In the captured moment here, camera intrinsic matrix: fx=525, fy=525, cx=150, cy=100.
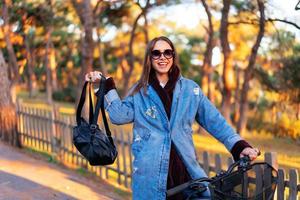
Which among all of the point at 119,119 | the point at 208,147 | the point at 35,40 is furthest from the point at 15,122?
the point at 35,40

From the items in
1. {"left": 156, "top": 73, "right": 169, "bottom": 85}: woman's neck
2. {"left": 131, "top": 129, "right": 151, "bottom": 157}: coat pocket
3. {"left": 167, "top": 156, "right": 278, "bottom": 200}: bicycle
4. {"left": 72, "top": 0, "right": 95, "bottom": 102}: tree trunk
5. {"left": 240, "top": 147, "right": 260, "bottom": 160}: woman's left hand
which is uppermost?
{"left": 72, "top": 0, "right": 95, "bottom": 102}: tree trunk

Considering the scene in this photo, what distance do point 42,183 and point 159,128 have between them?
199 inches

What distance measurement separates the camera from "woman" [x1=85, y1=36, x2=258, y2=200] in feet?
9.66

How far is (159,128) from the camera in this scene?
2965mm

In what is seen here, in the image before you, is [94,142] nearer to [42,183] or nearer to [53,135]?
[42,183]

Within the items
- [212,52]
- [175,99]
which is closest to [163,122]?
[175,99]

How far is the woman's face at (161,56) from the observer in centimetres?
307

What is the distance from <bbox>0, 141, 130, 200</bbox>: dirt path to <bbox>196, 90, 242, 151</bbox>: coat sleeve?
4.05m

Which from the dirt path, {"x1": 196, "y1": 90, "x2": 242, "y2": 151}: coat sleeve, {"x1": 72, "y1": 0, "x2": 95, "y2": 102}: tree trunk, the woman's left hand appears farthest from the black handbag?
{"x1": 72, "y1": 0, "x2": 95, "y2": 102}: tree trunk

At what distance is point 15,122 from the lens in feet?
38.9

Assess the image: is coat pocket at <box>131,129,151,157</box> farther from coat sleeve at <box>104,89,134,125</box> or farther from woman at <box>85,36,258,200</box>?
coat sleeve at <box>104,89,134,125</box>

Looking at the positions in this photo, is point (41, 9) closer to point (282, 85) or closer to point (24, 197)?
point (282, 85)

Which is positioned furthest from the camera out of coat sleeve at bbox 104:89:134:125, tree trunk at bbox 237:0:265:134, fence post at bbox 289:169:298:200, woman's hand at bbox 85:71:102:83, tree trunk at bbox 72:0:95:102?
tree trunk at bbox 237:0:265:134

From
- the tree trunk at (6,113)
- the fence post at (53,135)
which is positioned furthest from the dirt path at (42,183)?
the tree trunk at (6,113)
